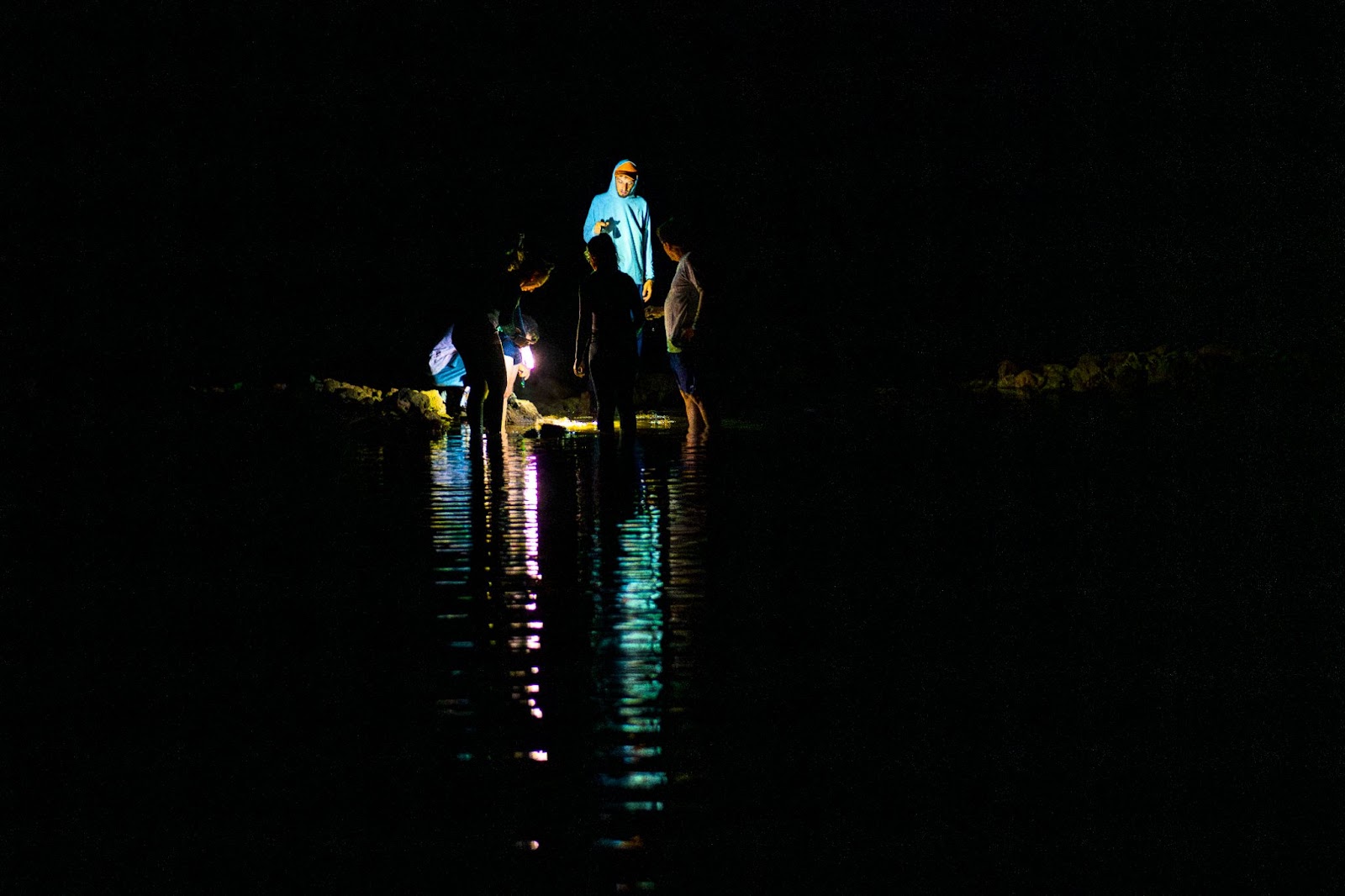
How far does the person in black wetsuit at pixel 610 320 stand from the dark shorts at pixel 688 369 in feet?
1.63

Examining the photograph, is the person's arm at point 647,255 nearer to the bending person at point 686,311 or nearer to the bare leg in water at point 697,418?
the bare leg in water at point 697,418

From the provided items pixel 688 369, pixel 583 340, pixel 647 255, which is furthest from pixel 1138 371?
pixel 583 340

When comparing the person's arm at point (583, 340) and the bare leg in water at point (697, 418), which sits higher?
the person's arm at point (583, 340)

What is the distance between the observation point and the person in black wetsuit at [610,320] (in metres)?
10.3

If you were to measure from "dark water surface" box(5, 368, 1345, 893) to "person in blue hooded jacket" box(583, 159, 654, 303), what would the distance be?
703cm

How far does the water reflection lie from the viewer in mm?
2547

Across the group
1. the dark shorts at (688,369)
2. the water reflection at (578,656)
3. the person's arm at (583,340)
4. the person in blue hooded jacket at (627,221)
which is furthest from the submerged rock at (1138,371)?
the water reflection at (578,656)

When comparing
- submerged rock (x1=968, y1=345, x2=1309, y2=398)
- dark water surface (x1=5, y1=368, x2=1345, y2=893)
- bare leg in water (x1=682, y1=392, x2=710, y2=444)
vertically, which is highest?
submerged rock (x1=968, y1=345, x2=1309, y2=398)

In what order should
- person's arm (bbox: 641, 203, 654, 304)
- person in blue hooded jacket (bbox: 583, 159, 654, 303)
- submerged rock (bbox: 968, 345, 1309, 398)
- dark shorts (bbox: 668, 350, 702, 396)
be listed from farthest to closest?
submerged rock (bbox: 968, 345, 1309, 398) → person's arm (bbox: 641, 203, 654, 304) → person in blue hooded jacket (bbox: 583, 159, 654, 303) → dark shorts (bbox: 668, 350, 702, 396)

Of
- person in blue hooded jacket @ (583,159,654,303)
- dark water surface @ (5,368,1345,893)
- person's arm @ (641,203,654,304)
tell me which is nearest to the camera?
dark water surface @ (5,368,1345,893)

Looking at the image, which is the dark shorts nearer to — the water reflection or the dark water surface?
the water reflection

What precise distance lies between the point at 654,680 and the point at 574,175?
1558 cm

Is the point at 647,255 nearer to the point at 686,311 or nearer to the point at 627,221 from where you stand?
the point at 627,221

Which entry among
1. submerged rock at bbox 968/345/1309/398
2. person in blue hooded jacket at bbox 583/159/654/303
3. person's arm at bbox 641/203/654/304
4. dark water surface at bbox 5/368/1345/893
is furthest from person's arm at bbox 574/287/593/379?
submerged rock at bbox 968/345/1309/398
